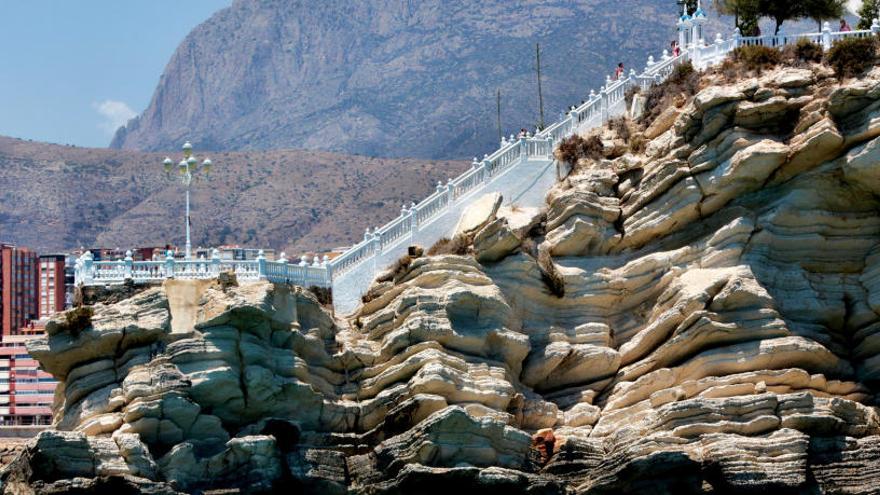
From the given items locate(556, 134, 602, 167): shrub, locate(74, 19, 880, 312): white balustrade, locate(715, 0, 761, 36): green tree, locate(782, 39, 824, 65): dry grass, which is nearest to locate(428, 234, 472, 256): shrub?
locate(74, 19, 880, 312): white balustrade

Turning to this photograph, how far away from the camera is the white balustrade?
42750mm

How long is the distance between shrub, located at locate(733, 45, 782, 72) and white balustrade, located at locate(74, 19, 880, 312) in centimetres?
117

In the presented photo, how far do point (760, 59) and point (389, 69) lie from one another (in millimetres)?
105368

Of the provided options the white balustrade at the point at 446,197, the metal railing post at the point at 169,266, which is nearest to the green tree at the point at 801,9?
the white balustrade at the point at 446,197

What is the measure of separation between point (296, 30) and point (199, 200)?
46988 millimetres

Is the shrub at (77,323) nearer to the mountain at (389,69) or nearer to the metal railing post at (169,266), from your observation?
the metal railing post at (169,266)

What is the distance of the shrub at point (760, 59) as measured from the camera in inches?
1802

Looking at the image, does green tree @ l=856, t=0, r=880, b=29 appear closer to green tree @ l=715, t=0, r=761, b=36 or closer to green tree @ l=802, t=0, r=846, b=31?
green tree @ l=802, t=0, r=846, b=31

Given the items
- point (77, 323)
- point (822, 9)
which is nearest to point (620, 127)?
point (822, 9)

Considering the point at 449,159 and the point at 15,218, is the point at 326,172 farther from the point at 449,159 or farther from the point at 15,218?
the point at 15,218

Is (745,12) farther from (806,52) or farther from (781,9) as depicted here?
(806,52)

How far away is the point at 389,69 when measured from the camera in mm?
150000

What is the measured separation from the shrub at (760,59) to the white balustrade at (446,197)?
1.17m

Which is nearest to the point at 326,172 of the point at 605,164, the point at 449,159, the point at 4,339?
the point at 449,159
